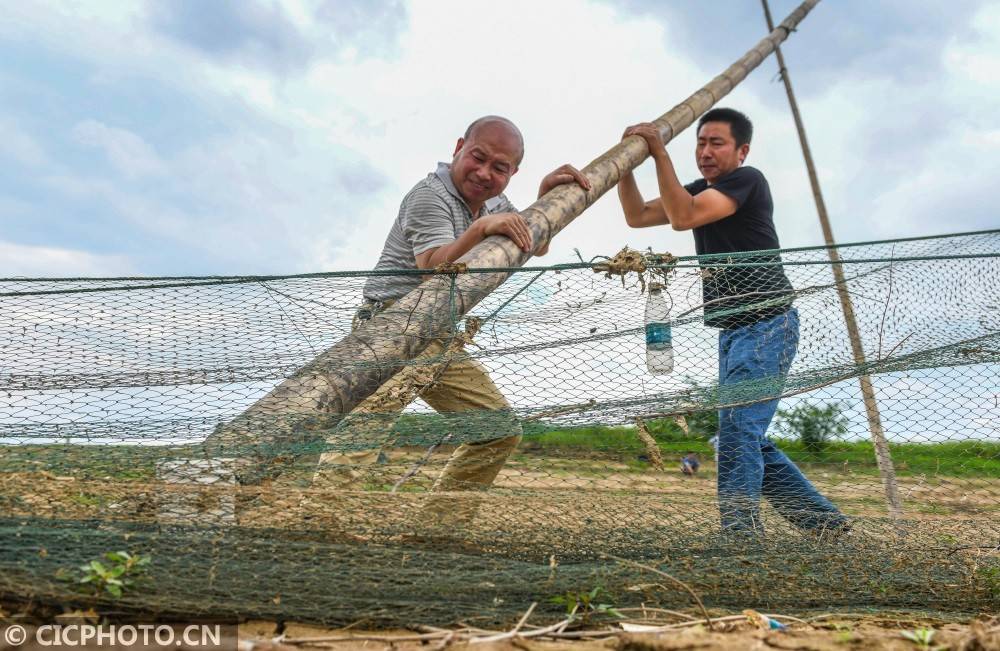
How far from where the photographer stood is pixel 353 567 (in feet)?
8.13

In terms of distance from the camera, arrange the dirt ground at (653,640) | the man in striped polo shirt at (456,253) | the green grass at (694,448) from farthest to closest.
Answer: the green grass at (694,448)
the man in striped polo shirt at (456,253)
the dirt ground at (653,640)

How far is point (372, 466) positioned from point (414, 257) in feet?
3.77

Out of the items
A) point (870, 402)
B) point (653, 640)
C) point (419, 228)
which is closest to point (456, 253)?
point (419, 228)

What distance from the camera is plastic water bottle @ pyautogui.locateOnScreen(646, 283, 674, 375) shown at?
3441mm

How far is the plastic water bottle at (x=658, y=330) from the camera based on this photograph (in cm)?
344

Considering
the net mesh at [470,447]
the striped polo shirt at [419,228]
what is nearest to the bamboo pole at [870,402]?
the net mesh at [470,447]

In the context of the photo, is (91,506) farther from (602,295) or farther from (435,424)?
(602,295)

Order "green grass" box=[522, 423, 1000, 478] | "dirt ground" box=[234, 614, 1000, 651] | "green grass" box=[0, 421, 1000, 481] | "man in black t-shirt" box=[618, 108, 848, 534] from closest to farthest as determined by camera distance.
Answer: "dirt ground" box=[234, 614, 1000, 651] → "green grass" box=[0, 421, 1000, 481] → "man in black t-shirt" box=[618, 108, 848, 534] → "green grass" box=[522, 423, 1000, 478]

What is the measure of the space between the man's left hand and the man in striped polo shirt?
47cm

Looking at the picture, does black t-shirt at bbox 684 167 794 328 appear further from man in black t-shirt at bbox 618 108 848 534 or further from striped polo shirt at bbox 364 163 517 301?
striped polo shirt at bbox 364 163 517 301

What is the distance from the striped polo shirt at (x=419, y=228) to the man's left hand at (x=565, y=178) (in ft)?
2.15

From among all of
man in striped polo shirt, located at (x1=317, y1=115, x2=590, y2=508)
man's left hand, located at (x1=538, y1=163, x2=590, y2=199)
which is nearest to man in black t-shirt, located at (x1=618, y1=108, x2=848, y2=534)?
man's left hand, located at (x1=538, y1=163, x2=590, y2=199)

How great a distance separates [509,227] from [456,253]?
0.95 ft

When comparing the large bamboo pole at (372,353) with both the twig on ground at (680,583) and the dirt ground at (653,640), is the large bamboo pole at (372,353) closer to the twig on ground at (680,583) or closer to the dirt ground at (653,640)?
the dirt ground at (653,640)
